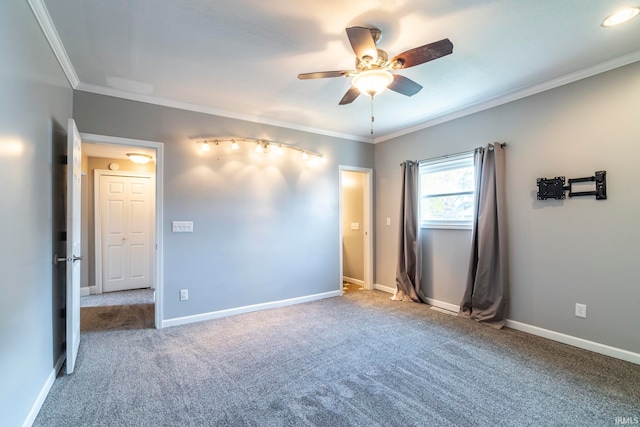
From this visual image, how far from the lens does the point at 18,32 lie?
1.71 meters

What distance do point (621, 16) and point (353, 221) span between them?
4.21 metres

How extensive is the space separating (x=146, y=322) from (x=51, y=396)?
1.57 m

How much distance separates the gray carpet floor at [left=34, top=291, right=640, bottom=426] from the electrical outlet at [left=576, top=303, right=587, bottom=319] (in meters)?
0.33

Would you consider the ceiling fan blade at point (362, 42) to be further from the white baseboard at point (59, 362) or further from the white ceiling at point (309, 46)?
the white baseboard at point (59, 362)

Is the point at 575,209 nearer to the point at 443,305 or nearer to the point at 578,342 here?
the point at 578,342

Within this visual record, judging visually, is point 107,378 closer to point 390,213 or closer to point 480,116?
point 390,213

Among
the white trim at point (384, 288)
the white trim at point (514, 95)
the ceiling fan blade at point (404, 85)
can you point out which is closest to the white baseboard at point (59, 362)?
the ceiling fan blade at point (404, 85)

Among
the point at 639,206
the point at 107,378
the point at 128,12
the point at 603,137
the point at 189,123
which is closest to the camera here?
the point at 128,12

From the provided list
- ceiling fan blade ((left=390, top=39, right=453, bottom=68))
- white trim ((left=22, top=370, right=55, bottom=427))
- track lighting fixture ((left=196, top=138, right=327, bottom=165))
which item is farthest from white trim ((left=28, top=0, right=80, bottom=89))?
white trim ((left=22, top=370, right=55, bottom=427))

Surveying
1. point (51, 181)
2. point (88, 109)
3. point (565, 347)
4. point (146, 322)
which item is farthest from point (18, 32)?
point (565, 347)

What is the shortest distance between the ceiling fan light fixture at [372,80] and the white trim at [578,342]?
9.75 feet

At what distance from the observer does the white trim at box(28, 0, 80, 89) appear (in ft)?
6.32

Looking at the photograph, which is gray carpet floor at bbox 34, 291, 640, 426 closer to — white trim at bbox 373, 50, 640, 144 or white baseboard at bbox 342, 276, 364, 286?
white baseboard at bbox 342, 276, 364, 286

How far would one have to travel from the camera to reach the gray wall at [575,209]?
2607 millimetres
